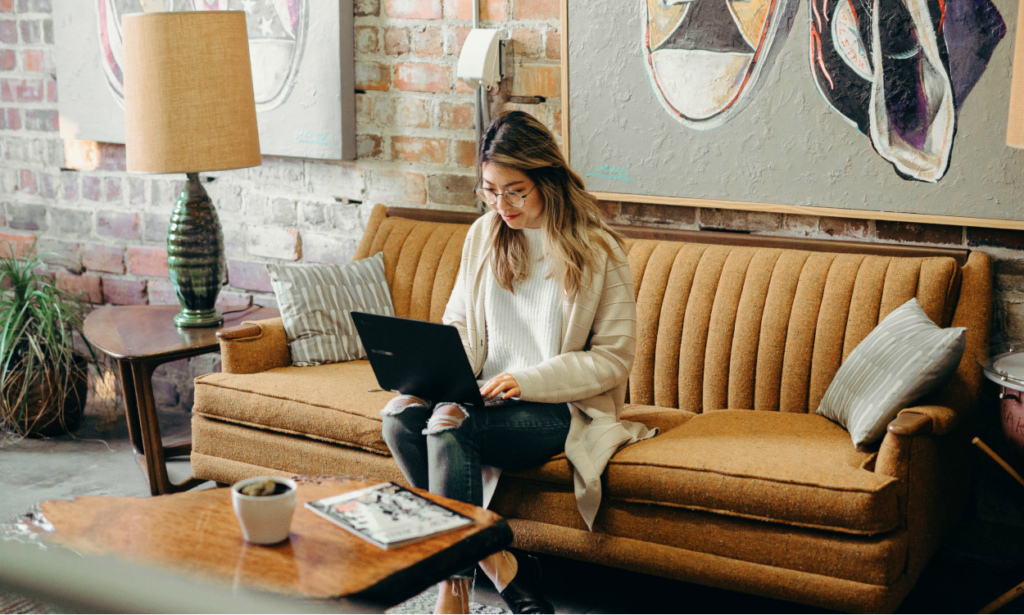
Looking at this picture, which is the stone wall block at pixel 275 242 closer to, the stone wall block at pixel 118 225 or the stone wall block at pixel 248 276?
the stone wall block at pixel 248 276

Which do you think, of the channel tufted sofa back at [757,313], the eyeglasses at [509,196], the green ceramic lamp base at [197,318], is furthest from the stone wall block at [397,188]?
the eyeglasses at [509,196]

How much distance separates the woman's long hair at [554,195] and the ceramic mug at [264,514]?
0.88m

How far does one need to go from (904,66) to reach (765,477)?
118 cm

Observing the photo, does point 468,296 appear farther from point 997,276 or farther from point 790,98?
point 997,276

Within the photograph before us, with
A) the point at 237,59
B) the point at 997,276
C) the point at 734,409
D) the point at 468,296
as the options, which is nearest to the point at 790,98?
the point at 997,276

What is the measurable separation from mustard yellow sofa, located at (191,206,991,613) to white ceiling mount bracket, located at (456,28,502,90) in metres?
0.46

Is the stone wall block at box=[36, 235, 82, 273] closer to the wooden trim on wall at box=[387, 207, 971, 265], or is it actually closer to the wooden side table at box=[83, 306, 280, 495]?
the wooden side table at box=[83, 306, 280, 495]

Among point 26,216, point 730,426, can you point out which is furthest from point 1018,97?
point 26,216

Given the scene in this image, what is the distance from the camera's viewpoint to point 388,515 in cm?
152

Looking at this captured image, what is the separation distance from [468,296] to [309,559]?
99 centimetres

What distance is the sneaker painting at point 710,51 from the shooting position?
2520mm

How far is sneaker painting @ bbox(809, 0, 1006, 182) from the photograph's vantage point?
2271 mm

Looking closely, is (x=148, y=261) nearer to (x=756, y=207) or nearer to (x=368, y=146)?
(x=368, y=146)

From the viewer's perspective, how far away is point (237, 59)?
277cm
